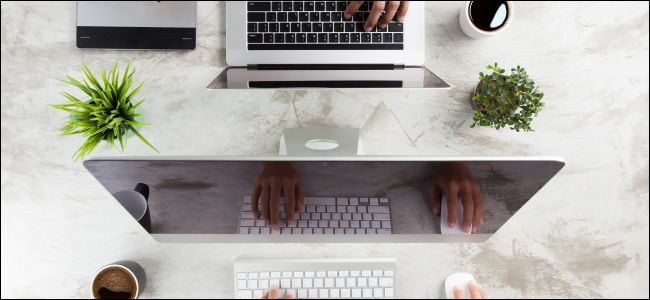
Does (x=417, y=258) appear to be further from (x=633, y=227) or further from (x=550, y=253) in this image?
(x=633, y=227)

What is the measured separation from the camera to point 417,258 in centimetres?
98

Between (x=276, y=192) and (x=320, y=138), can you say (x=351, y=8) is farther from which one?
(x=276, y=192)

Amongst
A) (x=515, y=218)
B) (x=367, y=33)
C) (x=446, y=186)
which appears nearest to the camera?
(x=446, y=186)

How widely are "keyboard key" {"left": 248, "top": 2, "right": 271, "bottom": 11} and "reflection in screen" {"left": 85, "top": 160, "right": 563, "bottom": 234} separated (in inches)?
16.2

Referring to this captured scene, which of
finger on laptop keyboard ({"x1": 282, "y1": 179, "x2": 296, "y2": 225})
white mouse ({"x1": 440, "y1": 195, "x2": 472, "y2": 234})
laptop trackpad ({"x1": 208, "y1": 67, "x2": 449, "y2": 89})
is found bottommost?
white mouse ({"x1": 440, "y1": 195, "x2": 472, "y2": 234})

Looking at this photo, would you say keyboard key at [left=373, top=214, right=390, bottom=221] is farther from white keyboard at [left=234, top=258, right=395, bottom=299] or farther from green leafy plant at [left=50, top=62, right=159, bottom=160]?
green leafy plant at [left=50, top=62, right=159, bottom=160]

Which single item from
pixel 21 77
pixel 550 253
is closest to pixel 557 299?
pixel 550 253

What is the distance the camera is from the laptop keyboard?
0.85 metres

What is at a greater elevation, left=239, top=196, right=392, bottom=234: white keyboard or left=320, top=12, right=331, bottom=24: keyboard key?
left=320, top=12, right=331, bottom=24: keyboard key

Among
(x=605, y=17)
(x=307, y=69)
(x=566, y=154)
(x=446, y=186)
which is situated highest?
(x=605, y=17)

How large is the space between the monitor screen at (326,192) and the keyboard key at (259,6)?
1.35 feet

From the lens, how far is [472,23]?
0.89m

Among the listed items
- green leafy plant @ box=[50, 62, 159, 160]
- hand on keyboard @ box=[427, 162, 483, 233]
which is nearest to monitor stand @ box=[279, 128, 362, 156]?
→ hand on keyboard @ box=[427, 162, 483, 233]

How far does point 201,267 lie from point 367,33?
0.66 meters
